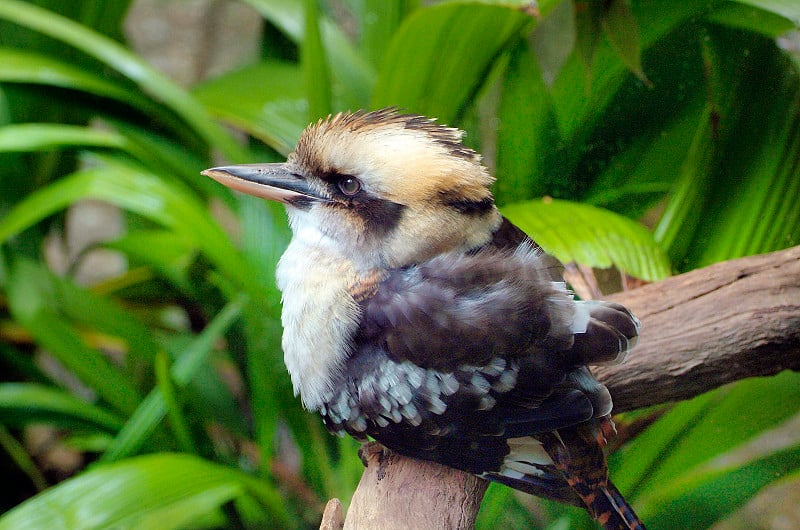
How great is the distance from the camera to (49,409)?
151cm

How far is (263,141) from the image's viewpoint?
4.85 ft

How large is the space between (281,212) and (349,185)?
0.46 meters

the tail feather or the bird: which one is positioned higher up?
the bird

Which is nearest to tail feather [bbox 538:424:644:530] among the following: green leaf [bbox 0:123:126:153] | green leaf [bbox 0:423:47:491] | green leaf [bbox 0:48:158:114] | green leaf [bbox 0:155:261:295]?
green leaf [bbox 0:155:261:295]

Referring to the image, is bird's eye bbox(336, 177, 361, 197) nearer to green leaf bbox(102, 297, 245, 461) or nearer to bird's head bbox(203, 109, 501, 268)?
bird's head bbox(203, 109, 501, 268)

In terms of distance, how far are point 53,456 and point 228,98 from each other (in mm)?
987

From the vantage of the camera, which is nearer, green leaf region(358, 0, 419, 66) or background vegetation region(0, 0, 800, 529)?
background vegetation region(0, 0, 800, 529)

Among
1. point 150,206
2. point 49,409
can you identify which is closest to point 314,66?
point 150,206

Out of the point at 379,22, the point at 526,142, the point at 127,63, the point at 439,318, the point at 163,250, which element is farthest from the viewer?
the point at 163,250

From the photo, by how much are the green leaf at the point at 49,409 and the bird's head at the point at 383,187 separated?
93cm

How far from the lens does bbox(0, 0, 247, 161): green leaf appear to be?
1444 millimetres

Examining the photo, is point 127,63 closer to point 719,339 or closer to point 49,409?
point 49,409

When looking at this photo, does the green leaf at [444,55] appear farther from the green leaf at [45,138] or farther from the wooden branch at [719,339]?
the green leaf at [45,138]

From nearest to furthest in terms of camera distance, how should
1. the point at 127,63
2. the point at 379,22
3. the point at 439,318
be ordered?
the point at 439,318 < the point at 379,22 < the point at 127,63
